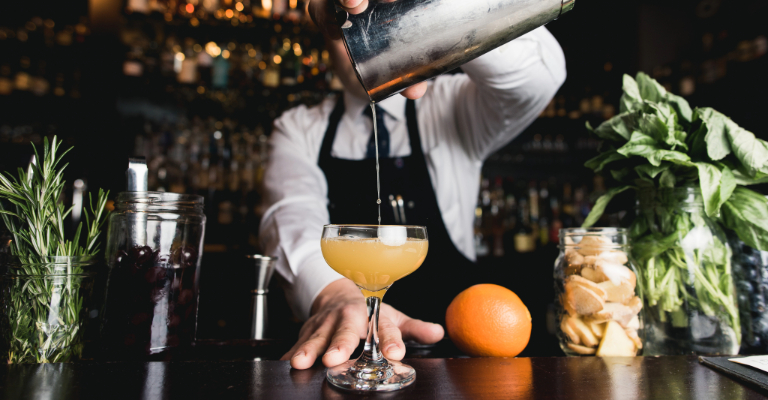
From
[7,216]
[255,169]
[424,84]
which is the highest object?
[255,169]

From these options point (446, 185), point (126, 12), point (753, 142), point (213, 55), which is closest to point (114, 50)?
point (126, 12)

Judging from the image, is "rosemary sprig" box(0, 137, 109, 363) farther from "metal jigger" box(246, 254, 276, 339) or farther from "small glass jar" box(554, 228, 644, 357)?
"small glass jar" box(554, 228, 644, 357)

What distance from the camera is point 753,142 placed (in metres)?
0.74

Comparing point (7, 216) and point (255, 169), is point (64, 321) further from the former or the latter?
point (255, 169)

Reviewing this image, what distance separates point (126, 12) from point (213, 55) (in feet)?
1.75

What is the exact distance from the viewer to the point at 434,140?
174 centimetres

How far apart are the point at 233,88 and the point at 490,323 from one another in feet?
8.38

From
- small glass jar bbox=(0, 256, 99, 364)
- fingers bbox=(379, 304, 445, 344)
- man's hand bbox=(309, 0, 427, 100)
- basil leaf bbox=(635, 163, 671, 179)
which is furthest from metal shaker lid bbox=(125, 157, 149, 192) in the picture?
basil leaf bbox=(635, 163, 671, 179)

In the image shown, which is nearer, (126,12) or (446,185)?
(446,185)

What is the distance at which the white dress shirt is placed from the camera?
1196 millimetres

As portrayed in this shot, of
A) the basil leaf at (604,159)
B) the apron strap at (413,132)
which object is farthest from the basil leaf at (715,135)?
the apron strap at (413,132)

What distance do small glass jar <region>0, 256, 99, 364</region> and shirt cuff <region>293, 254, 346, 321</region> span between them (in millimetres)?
504

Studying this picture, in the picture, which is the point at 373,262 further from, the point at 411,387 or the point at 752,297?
the point at 752,297

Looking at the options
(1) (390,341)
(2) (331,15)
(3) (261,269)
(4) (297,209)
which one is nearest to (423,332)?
(1) (390,341)
